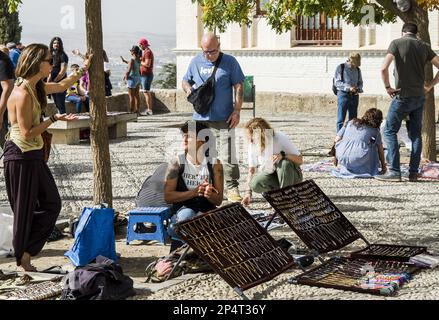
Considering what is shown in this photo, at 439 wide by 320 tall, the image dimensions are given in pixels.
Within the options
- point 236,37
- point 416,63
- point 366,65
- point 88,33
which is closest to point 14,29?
point 236,37

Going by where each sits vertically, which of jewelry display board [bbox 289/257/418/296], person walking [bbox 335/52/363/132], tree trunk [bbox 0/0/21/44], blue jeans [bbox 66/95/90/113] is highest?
tree trunk [bbox 0/0/21/44]

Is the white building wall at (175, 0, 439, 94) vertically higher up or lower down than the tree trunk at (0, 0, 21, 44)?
lower down

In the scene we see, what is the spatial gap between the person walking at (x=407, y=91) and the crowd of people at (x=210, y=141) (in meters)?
0.01

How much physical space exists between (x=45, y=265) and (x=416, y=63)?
5960mm

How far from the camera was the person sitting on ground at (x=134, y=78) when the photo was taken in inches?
902

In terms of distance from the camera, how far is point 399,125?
1265 centimetres

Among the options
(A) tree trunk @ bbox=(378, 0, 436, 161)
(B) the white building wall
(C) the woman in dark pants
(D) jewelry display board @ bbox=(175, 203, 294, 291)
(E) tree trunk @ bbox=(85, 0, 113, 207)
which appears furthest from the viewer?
(B) the white building wall

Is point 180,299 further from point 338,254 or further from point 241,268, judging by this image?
point 338,254

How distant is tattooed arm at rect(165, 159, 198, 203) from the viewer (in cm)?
808

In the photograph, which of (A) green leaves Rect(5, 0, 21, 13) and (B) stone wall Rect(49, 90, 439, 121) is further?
(B) stone wall Rect(49, 90, 439, 121)

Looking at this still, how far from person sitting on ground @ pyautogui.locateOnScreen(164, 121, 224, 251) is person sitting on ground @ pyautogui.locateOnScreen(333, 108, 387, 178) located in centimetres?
502

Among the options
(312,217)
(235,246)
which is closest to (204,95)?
(312,217)

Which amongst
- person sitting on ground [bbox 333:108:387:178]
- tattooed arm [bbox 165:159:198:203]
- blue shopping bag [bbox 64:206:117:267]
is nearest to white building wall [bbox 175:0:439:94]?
person sitting on ground [bbox 333:108:387:178]

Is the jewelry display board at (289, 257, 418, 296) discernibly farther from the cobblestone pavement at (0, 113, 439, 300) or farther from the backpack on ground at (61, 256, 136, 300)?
the backpack on ground at (61, 256, 136, 300)
